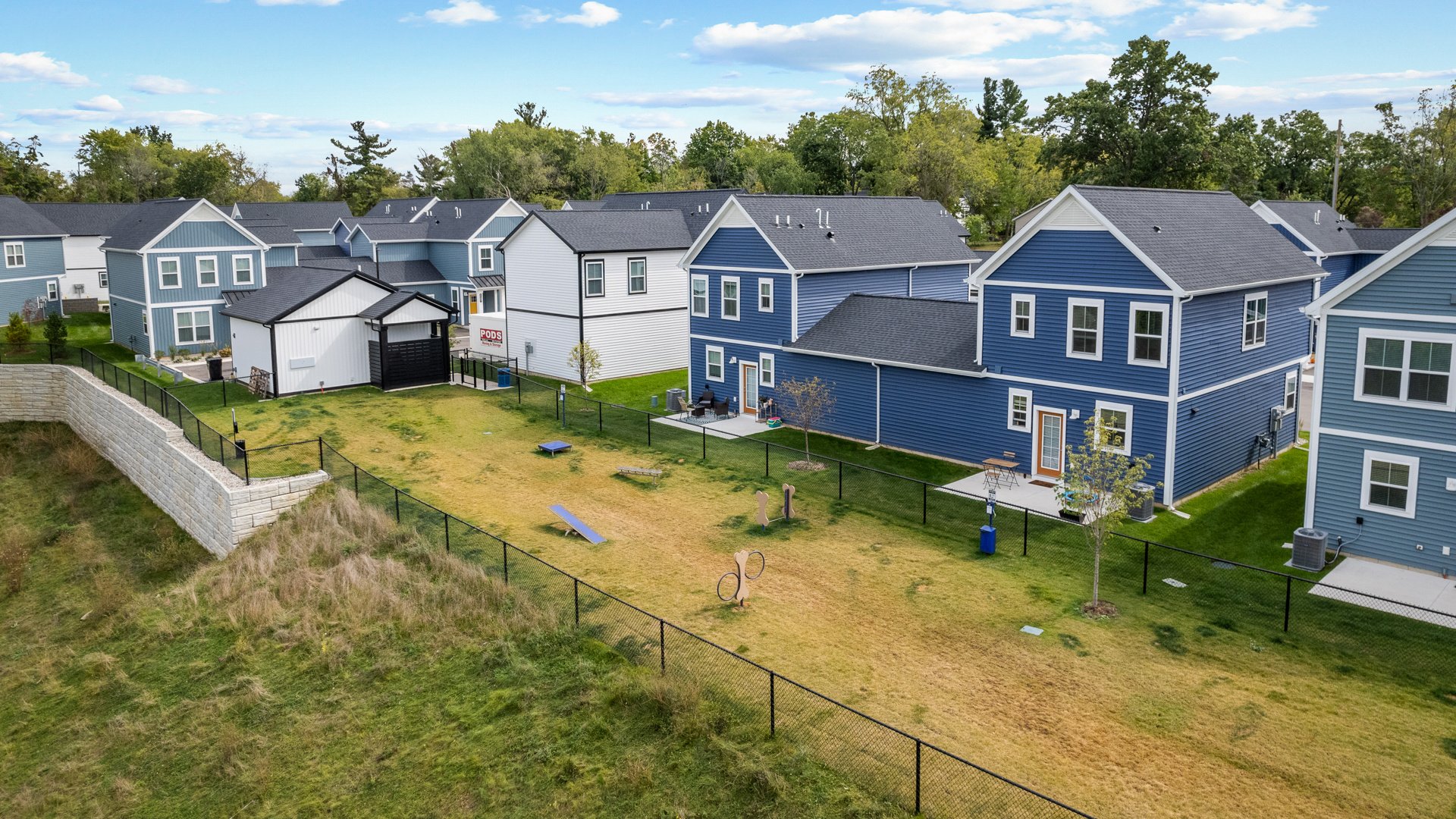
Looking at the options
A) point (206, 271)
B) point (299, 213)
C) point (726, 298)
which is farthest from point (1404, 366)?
point (299, 213)

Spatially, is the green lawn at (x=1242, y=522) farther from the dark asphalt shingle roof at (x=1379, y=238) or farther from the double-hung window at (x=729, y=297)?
the dark asphalt shingle roof at (x=1379, y=238)

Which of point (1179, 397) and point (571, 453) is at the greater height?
point (1179, 397)

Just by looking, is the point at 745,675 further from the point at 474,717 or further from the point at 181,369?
the point at 181,369

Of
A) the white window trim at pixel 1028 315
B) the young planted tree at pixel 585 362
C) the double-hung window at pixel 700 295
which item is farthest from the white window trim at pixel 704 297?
the white window trim at pixel 1028 315

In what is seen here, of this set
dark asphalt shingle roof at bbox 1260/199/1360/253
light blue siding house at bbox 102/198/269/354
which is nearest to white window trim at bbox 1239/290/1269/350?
dark asphalt shingle roof at bbox 1260/199/1360/253

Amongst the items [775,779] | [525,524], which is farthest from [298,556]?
[775,779]

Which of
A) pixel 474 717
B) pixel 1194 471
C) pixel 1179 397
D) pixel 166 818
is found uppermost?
pixel 1179 397
